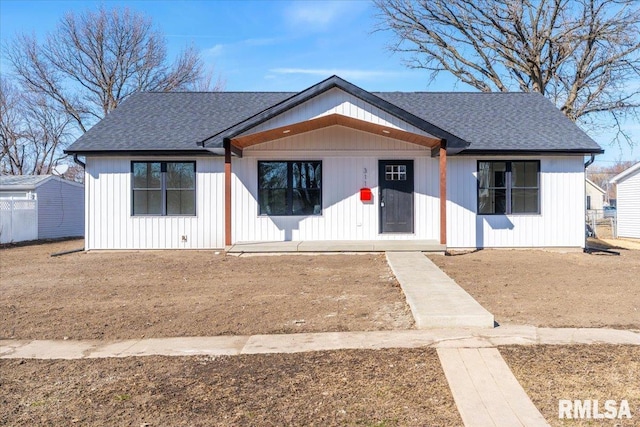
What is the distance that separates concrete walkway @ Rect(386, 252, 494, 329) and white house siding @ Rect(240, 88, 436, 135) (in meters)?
3.81

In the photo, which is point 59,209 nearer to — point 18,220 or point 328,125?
point 18,220

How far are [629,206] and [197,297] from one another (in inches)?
908

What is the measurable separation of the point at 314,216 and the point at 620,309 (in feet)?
→ 26.9

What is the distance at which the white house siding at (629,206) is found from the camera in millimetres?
22453

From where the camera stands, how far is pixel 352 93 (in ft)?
37.1

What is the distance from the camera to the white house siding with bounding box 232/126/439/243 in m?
13.1

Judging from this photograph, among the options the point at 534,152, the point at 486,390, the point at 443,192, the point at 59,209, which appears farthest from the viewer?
the point at 59,209

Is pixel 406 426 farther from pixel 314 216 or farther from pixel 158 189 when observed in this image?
pixel 158 189

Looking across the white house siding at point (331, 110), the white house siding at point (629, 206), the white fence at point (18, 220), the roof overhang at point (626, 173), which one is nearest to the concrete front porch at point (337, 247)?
the white house siding at point (331, 110)

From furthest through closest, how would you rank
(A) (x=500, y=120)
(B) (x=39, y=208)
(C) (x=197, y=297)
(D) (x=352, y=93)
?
(B) (x=39, y=208), (A) (x=500, y=120), (D) (x=352, y=93), (C) (x=197, y=297)

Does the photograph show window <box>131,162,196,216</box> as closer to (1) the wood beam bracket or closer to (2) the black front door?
(1) the wood beam bracket

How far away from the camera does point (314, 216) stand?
1324 cm

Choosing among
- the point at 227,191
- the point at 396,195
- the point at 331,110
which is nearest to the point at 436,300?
the point at 331,110

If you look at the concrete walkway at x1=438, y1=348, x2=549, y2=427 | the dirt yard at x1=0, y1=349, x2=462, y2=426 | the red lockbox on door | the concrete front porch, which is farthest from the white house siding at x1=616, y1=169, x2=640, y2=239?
the dirt yard at x1=0, y1=349, x2=462, y2=426
